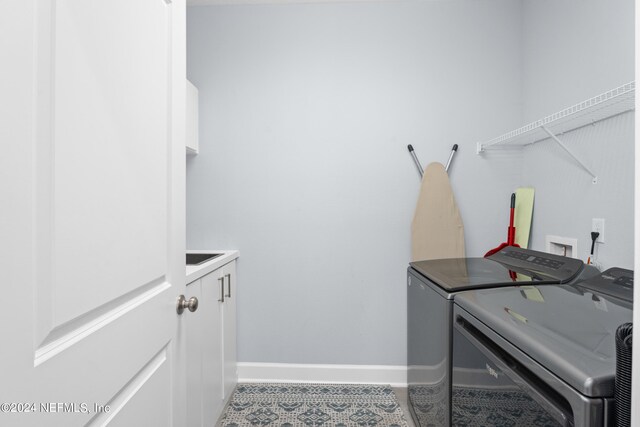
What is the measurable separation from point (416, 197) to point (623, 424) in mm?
1592

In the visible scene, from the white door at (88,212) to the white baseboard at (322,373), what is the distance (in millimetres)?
1287

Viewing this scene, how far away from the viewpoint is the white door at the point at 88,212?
0.42 metres

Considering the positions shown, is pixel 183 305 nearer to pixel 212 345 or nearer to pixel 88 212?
pixel 88 212

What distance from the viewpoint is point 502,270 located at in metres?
1.48

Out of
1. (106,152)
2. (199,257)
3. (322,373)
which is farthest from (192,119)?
(322,373)

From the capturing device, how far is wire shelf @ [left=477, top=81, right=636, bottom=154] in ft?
3.91

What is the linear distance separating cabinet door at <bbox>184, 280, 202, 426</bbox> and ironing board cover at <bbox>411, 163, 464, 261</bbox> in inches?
51.1

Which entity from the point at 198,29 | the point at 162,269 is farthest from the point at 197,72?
the point at 162,269

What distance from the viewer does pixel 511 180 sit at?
2.07 metres

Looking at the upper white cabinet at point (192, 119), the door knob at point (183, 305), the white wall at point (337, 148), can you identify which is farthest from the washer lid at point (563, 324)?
the upper white cabinet at point (192, 119)

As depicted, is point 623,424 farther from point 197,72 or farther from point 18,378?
point 197,72

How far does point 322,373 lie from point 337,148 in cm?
149

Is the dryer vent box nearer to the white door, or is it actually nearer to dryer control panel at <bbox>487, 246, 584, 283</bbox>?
dryer control panel at <bbox>487, 246, 584, 283</bbox>

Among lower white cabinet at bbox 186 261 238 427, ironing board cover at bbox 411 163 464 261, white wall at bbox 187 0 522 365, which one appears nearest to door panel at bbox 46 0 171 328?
lower white cabinet at bbox 186 261 238 427
